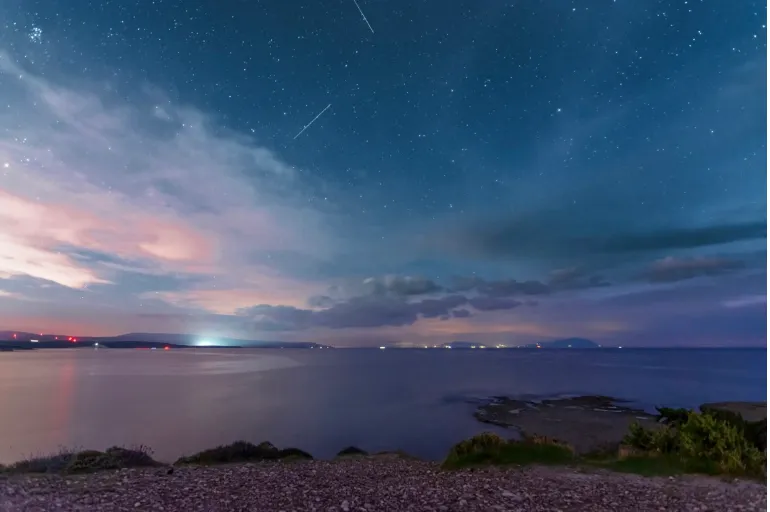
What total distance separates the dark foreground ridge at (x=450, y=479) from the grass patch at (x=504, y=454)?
24mm

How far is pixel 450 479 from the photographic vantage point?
7094 millimetres

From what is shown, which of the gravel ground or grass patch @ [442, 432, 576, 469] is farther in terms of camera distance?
grass patch @ [442, 432, 576, 469]

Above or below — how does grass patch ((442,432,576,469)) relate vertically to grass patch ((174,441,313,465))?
above

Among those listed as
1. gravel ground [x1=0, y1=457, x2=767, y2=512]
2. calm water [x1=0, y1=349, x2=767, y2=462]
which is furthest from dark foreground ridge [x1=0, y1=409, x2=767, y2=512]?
calm water [x1=0, y1=349, x2=767, y2=462]

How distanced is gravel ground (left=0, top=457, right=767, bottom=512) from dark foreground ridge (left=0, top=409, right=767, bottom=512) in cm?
1

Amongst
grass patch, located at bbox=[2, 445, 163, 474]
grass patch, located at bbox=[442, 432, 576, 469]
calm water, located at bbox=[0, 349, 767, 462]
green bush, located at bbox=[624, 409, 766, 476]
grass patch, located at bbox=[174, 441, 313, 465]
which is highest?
green bush, located at bbox=[624, 409, 766, 476]

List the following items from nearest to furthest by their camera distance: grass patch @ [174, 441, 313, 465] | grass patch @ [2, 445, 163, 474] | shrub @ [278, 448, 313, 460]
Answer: grass patch @ [2, 445, 163, 474], grass patch @ [174, 441, 313, 465], shrub @ [278, 448, 313, 460]

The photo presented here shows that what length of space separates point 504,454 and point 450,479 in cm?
212

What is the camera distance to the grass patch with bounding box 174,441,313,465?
948 centimetres

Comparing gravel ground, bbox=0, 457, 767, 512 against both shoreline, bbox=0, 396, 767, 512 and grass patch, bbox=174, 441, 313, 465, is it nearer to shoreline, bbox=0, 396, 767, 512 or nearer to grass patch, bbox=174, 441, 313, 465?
shoreline, bbox=0, 396, 767, 512

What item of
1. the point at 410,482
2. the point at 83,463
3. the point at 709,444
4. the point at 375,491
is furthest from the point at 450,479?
the point at 83,463

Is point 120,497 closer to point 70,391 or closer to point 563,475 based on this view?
point 563,475

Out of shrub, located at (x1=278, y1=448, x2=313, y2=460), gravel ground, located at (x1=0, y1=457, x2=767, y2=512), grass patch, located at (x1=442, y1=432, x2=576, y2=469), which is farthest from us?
shrub, located at (x1=278, y1=448, x2=313, y2=460)

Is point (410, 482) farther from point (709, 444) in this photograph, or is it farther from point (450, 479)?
point (709, 444)
